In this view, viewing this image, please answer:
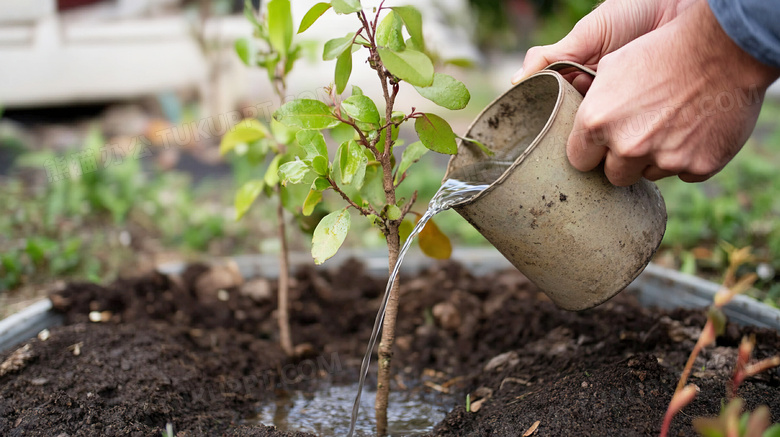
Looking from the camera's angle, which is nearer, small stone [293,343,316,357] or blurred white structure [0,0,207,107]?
small stone [293,343,316,357]

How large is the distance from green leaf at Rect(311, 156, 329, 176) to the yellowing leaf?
371 millimetres

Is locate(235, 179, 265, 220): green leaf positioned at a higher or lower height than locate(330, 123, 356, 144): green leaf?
lower

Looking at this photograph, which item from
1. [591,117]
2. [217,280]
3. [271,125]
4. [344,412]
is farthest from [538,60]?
[217,280]

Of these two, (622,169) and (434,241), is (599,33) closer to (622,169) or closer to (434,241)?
(622,169)

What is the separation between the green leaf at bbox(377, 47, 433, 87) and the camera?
1281mm

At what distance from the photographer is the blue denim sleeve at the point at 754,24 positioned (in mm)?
1173

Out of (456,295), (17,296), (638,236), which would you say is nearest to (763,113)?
(456,295)

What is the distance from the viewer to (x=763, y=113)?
6301 millimetres

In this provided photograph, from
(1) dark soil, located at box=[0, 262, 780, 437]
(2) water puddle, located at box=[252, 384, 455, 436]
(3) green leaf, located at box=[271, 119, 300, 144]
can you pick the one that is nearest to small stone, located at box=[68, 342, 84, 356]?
(1) dark soil, located at box=[0, 262, 780, 437]

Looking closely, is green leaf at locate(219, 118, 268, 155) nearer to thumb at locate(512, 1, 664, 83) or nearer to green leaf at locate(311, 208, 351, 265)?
green leaf at locate(311, 208, 351, 265)

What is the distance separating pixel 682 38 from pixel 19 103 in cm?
576

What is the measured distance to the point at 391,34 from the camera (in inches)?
54.7

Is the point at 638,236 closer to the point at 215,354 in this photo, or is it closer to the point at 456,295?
the point at 456,295

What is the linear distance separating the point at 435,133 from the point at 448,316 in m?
1.01
